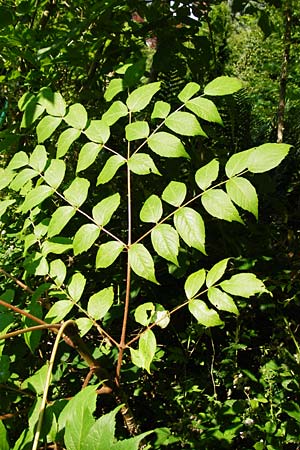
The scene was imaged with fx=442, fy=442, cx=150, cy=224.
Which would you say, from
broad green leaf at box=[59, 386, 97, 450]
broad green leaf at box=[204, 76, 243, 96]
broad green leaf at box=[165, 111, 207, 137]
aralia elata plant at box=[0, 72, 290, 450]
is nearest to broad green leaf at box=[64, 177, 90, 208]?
aralia elata plant at box=[0, 72, 290, 450]

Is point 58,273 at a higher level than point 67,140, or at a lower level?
lower

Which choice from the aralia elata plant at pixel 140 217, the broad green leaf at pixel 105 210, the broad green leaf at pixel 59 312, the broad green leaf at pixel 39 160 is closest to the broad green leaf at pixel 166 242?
the aralia elata plant at pixel 140 217

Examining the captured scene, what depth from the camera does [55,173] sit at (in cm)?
97

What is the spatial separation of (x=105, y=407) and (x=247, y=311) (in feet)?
1.82

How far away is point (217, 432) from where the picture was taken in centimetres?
115

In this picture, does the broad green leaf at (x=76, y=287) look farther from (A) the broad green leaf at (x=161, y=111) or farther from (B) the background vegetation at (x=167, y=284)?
(A) the broad green leaf at (x=161, y=111)

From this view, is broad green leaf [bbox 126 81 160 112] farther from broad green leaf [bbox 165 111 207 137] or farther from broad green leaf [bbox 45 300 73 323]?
broad green leaf [bbox 45 300 73 323]

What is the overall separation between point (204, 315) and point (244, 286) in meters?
0.09

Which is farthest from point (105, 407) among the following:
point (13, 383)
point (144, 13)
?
point (144, 13)

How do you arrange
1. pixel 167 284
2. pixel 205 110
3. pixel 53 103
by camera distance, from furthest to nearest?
1. pixel 167 284
2. pixel 53 103
3. pixel 205 110

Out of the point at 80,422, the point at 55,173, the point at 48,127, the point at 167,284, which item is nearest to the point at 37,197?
the point at 55,173

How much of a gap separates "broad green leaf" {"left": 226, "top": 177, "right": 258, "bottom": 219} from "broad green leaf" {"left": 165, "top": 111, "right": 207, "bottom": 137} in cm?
13

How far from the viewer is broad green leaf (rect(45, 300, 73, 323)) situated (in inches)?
33.6

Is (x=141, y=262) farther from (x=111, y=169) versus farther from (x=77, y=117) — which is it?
(x=77, y=117)
